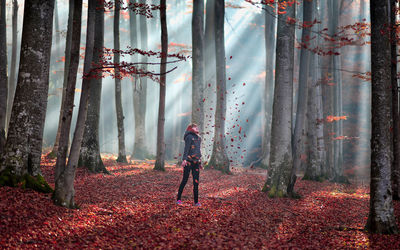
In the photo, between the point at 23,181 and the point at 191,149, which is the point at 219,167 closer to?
the point at 191,149

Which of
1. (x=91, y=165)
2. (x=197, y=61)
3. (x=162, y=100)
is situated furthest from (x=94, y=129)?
(x=197, y=61)

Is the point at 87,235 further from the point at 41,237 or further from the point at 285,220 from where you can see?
the point at 285,220

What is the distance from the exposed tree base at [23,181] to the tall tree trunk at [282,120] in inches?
258

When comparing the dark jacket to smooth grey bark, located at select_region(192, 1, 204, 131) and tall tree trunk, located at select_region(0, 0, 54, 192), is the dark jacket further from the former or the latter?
smooth grey bark, located at select_region(192, 1, 204, 131)

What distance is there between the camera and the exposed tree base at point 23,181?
639 cm

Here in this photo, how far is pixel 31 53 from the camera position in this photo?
22.7 ft

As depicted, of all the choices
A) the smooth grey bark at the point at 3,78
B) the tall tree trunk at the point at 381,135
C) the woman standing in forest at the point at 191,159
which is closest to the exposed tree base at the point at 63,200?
the woman standing in forest at the point at 191,159

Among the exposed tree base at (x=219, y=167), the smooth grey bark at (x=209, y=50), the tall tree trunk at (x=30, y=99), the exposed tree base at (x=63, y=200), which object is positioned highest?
the smooth grey bark at (x=209, y=50)

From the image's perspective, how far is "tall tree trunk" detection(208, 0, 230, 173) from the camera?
1554cm

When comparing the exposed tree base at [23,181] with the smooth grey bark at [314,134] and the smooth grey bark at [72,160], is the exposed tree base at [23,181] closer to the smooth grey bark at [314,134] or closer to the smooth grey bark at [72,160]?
the smooth grey bark at [72,160]

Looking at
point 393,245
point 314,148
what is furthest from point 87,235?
point 314,148

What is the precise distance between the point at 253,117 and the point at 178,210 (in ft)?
88.9

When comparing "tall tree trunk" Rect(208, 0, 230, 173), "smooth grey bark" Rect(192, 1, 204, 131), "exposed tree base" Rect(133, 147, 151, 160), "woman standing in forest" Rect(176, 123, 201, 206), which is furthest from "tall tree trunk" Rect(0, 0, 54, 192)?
"exposed tree base" Rect(133, 147, 151, 160)

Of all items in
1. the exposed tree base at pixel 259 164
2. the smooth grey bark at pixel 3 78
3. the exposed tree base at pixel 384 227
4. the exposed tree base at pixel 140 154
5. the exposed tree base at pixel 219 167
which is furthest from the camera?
the exposed tree base at pixel 140 154
